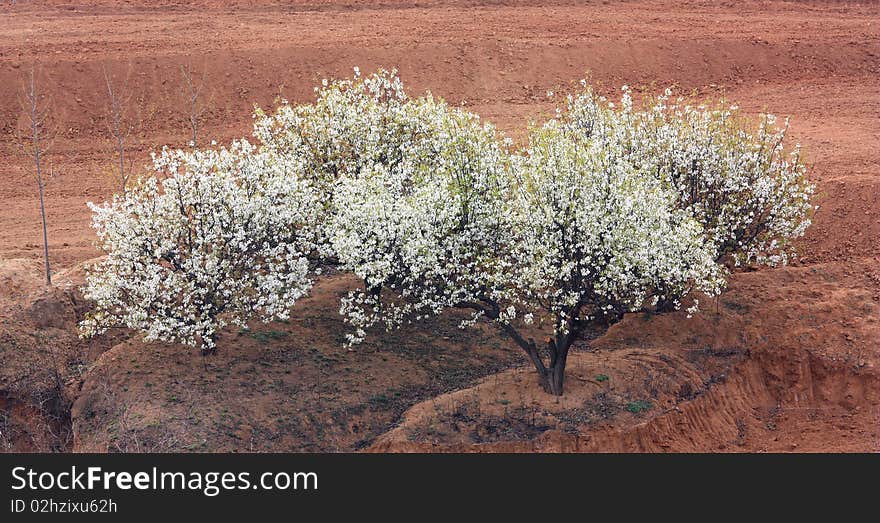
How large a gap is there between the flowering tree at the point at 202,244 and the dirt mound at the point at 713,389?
6165mm

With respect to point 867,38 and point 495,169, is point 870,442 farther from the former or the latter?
point 867,38

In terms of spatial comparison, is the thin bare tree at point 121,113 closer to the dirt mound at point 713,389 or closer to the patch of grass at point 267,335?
the patch of grass at point 267,335

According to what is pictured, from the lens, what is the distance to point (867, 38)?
2393 inches

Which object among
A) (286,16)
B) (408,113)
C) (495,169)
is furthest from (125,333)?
(286,16)

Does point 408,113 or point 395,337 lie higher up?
point 408,113

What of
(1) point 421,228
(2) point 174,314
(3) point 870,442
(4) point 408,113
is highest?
(4) point 408,113

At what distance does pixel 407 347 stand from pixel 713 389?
379 inches

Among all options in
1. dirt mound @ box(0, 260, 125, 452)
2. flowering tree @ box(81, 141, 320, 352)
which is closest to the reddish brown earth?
dirt mound @ box(0, 260, 125, 452)

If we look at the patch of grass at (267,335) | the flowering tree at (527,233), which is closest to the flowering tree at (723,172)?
the flowering tree at (527,233)

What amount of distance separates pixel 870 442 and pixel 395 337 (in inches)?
580

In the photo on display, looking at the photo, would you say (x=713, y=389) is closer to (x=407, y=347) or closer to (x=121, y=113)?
(x=407, y=347)

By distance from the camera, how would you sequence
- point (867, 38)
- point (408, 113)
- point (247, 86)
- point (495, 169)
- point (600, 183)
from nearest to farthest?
point (600, 183), point (495, 169), point (408, 113), point (247, 86), point (867, 38)

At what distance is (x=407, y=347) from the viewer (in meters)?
32.5

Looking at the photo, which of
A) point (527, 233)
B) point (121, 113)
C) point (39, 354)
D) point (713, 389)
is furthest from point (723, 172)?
point (121, 113)
